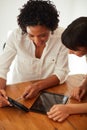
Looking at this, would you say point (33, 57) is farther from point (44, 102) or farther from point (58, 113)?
point (58, 113)

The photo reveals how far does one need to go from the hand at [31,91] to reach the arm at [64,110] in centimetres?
18

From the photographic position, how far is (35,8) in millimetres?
1381

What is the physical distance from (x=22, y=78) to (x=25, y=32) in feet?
1.27

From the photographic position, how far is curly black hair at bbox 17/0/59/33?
1.35m

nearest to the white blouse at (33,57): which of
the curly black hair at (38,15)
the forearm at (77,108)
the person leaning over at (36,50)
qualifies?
the person leaning over at (36,50)

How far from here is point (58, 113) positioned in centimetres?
117

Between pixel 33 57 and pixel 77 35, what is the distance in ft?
2.01

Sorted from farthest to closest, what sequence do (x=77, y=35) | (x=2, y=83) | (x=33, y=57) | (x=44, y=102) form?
(x=33, y=57), (x=2, y=83), (x=44, y=102), (x=77, y=35)

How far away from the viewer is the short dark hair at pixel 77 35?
101 centimetres

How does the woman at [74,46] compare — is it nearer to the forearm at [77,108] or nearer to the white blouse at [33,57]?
the forearm at [77,108]

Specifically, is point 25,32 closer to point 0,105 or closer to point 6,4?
point 0,105

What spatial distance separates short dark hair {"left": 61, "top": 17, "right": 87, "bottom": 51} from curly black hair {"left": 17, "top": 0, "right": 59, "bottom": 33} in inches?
13.6

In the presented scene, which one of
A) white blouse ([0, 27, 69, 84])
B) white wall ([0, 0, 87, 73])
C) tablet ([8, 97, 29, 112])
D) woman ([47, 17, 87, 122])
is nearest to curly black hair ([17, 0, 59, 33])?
white blouse ([0, 27, 69, 84])

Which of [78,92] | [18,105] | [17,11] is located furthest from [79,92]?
[17,11]
